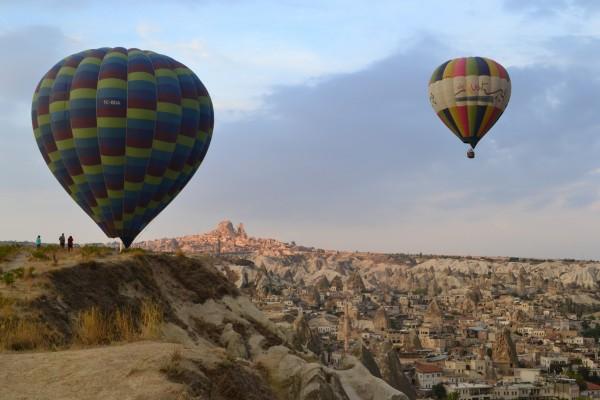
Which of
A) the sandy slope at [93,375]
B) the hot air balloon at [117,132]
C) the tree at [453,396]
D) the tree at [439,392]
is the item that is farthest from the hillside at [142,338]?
the tree at [439,392]

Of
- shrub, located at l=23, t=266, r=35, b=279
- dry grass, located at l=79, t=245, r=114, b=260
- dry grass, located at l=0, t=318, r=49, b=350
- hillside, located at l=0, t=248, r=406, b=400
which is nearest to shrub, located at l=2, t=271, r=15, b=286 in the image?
hillside, located at l=0, t=248, r=406, b=400

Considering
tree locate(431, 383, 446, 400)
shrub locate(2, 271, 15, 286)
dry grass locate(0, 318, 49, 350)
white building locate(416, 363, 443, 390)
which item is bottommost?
tree locate(431, 383, 446, 400)

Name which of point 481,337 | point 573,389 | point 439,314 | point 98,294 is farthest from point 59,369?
point 439,314

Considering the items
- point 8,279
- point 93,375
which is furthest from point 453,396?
point 93,375

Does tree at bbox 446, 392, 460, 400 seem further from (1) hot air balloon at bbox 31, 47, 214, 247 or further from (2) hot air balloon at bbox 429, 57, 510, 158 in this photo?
(1) hot air balloon at bbox 31, 47, 214, 247

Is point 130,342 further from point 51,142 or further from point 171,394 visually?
point 51,142
